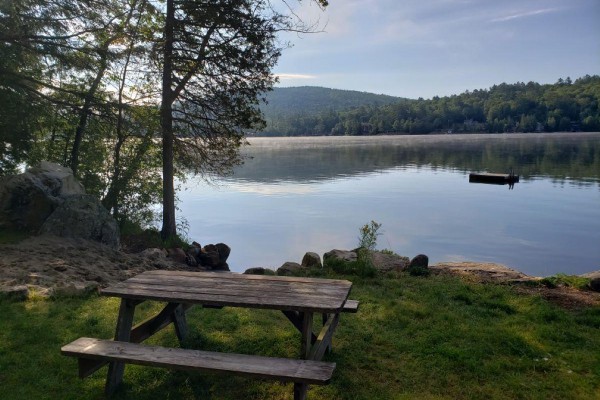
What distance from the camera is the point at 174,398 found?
163 inches

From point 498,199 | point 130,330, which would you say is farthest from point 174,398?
point 498,199

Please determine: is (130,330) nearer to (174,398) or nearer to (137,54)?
(174,398)

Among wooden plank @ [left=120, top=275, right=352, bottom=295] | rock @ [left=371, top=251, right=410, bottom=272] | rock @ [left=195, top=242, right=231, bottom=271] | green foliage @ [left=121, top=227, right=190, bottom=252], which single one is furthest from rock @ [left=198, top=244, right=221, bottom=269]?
wooden plank @ [left=120, top=275, right=352, bottom=295]

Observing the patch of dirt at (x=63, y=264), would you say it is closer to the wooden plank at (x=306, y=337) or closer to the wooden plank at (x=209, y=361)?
the wooden plank at (x=209, y=361)

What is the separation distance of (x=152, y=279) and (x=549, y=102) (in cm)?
13386

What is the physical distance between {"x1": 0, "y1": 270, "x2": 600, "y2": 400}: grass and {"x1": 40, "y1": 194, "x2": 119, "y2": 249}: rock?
389 centimetres

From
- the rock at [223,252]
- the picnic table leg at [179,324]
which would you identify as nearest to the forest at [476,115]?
the rock at [223,252]

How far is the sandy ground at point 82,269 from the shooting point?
282 inches

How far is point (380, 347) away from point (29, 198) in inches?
344

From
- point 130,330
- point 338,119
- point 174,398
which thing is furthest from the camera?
point 338,119

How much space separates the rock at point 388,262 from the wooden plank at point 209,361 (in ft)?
20.4

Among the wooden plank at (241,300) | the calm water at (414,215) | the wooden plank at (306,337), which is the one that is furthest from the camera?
the calm water at (414,215)

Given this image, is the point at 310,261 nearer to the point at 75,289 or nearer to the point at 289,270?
the point at 289,270

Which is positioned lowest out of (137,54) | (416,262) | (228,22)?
(416,262)
